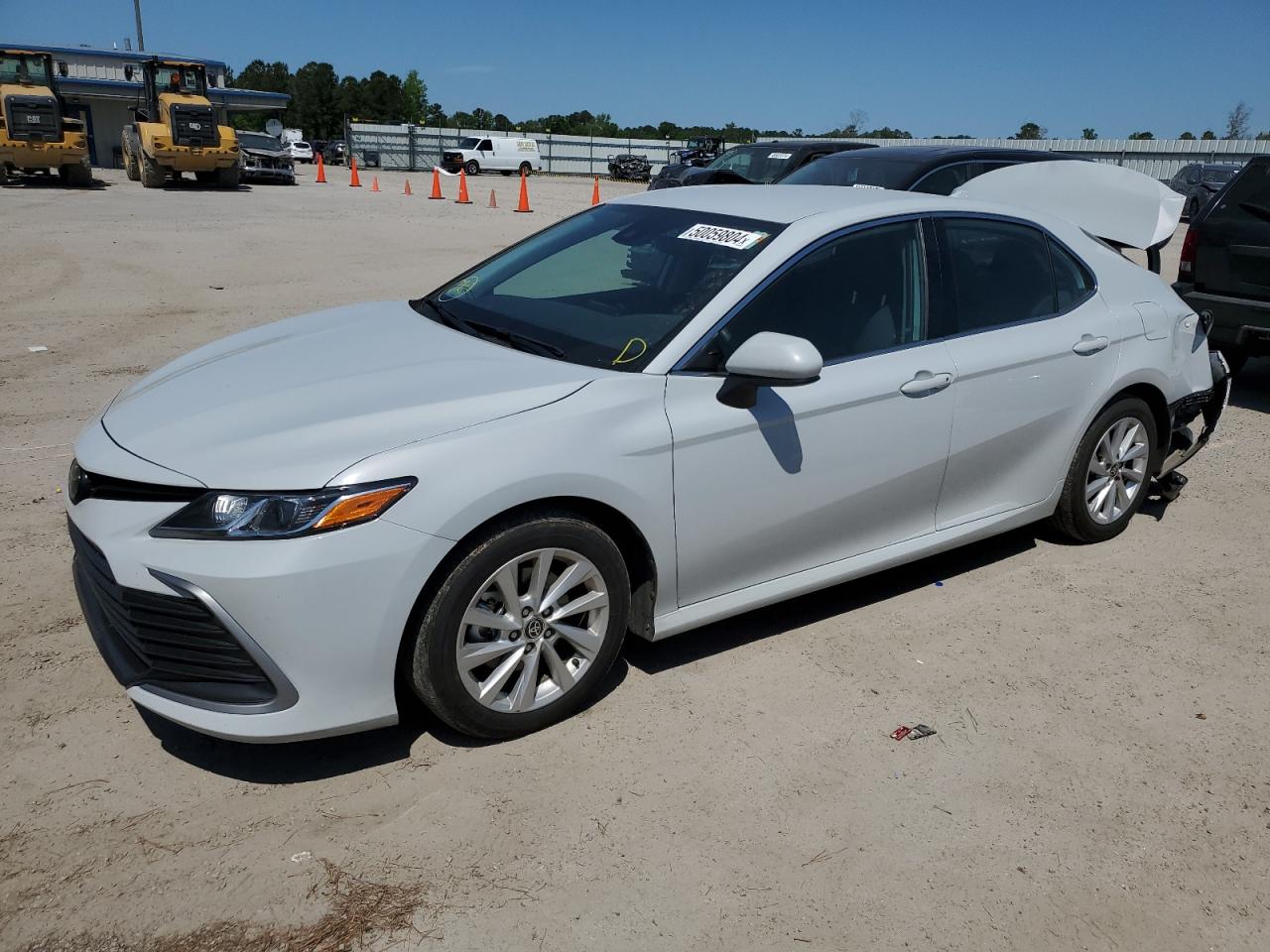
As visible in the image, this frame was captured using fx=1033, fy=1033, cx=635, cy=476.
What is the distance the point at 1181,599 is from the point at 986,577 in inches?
32.4

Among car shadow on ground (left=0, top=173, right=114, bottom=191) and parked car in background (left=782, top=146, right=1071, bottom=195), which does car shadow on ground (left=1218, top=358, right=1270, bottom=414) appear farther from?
car shadow on ground (left=0, top=173, right=114, bottom=191)

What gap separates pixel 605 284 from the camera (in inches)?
162

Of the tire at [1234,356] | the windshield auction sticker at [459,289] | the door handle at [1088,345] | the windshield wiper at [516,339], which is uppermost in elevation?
the windshield auction sticker at [459,289]

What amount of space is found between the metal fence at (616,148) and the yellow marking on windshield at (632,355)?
1408 inches

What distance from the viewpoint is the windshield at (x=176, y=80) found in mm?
27578

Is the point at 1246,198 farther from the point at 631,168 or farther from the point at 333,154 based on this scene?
the point at 333,154

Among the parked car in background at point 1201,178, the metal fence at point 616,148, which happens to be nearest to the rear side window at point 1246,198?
the parked car in background at point 1201,178

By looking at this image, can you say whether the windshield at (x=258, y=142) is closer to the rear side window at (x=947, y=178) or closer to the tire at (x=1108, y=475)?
the rear side window at (x=947, y=178)

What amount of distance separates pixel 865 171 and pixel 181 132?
22582mm

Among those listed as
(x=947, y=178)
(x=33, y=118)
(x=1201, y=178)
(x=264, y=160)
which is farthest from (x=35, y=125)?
(x=1201, y=178)

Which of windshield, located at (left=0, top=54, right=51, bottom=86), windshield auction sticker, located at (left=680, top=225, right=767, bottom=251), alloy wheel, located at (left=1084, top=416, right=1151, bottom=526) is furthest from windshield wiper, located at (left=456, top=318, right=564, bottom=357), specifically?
windshield, located at (left=0, top=54, right=51, bottom=86)

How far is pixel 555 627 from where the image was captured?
3.22 meters

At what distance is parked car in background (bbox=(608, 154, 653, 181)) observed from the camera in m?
46.5

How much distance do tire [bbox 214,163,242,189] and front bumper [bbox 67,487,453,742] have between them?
91.5ft
